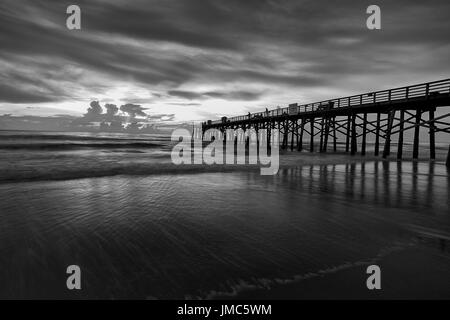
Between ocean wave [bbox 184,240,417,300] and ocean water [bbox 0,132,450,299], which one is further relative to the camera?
ocean water [bbox 0,132,450,299]

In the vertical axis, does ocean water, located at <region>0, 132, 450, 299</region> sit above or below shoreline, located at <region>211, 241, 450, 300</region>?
above

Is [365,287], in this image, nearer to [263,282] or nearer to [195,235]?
[263,282]

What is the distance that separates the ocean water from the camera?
288 cm

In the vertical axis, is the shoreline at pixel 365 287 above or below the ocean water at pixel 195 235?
below

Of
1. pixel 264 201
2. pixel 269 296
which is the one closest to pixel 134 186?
pixel 264 201

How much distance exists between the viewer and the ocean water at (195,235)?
2.88m

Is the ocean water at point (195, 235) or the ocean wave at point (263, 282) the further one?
the ocean water at point (195, 235)

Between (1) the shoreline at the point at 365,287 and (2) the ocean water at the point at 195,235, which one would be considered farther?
(2) the ocean water at the point at 195,235

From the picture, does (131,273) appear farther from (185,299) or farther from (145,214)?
(145,214)

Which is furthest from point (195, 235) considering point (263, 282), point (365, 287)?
point (365, 287)

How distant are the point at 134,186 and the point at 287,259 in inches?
264

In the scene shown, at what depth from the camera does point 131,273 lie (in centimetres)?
300

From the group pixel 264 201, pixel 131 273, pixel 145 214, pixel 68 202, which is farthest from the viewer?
pixel 264 201
